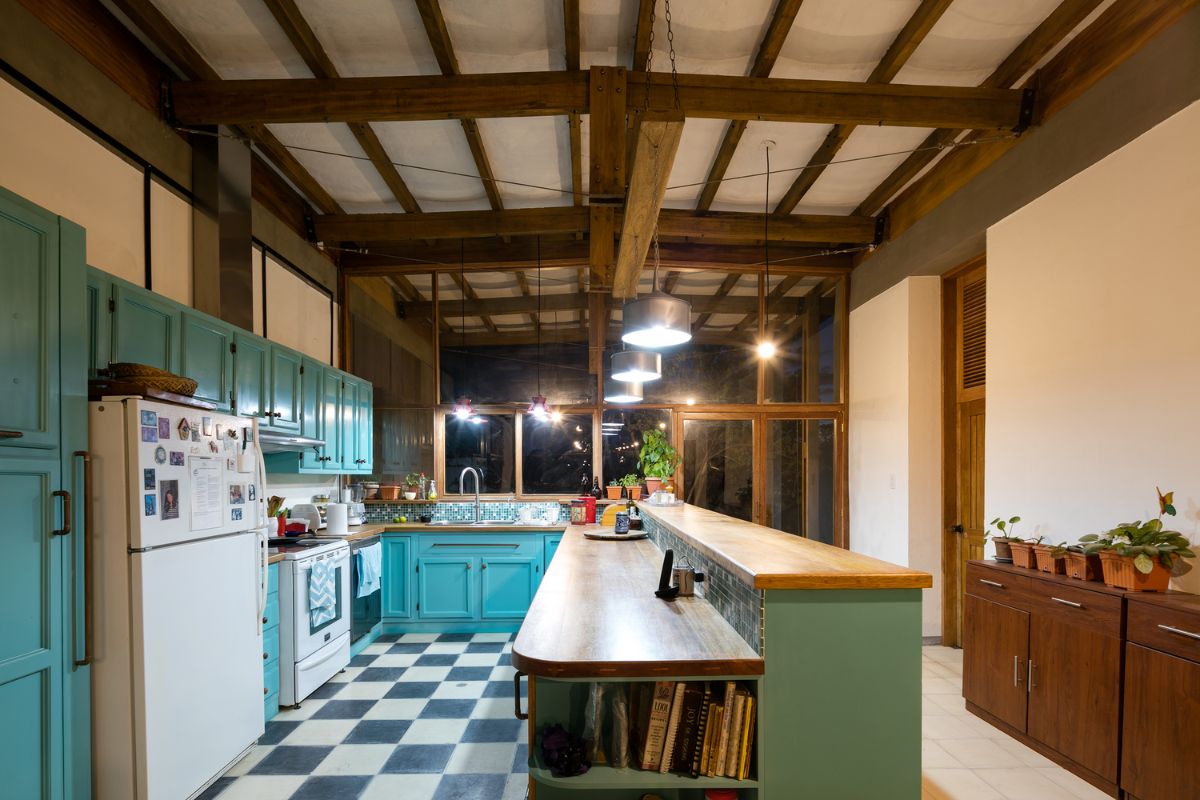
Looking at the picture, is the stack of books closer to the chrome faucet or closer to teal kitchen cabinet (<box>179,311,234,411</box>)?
teal kitchen cabinet (<box>179,311,234,411</box>)

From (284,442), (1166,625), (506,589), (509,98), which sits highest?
(509,98)

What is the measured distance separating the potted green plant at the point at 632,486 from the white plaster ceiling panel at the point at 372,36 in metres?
3.69

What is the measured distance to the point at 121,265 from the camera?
3055 millimetres

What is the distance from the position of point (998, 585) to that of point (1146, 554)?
86 cm

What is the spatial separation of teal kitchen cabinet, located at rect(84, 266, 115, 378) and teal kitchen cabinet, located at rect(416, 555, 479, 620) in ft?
10.3

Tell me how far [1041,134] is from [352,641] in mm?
5610

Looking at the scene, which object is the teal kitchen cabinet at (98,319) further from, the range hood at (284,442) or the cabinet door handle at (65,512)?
the range hood at (284,442)

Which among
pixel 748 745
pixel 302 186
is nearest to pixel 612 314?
pixel 302 186

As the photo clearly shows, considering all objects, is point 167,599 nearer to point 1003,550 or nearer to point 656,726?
point 656,726

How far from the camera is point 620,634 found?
203cm

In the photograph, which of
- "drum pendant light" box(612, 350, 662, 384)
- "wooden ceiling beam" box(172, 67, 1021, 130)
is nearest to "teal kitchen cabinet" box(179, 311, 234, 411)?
"wooden ceiling beam" box(172, 67, 1021, 130)

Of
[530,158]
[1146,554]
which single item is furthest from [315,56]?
[1146,554]

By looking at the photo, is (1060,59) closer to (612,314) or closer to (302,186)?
(612,314)

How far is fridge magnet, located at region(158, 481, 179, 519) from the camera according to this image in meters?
2.43
